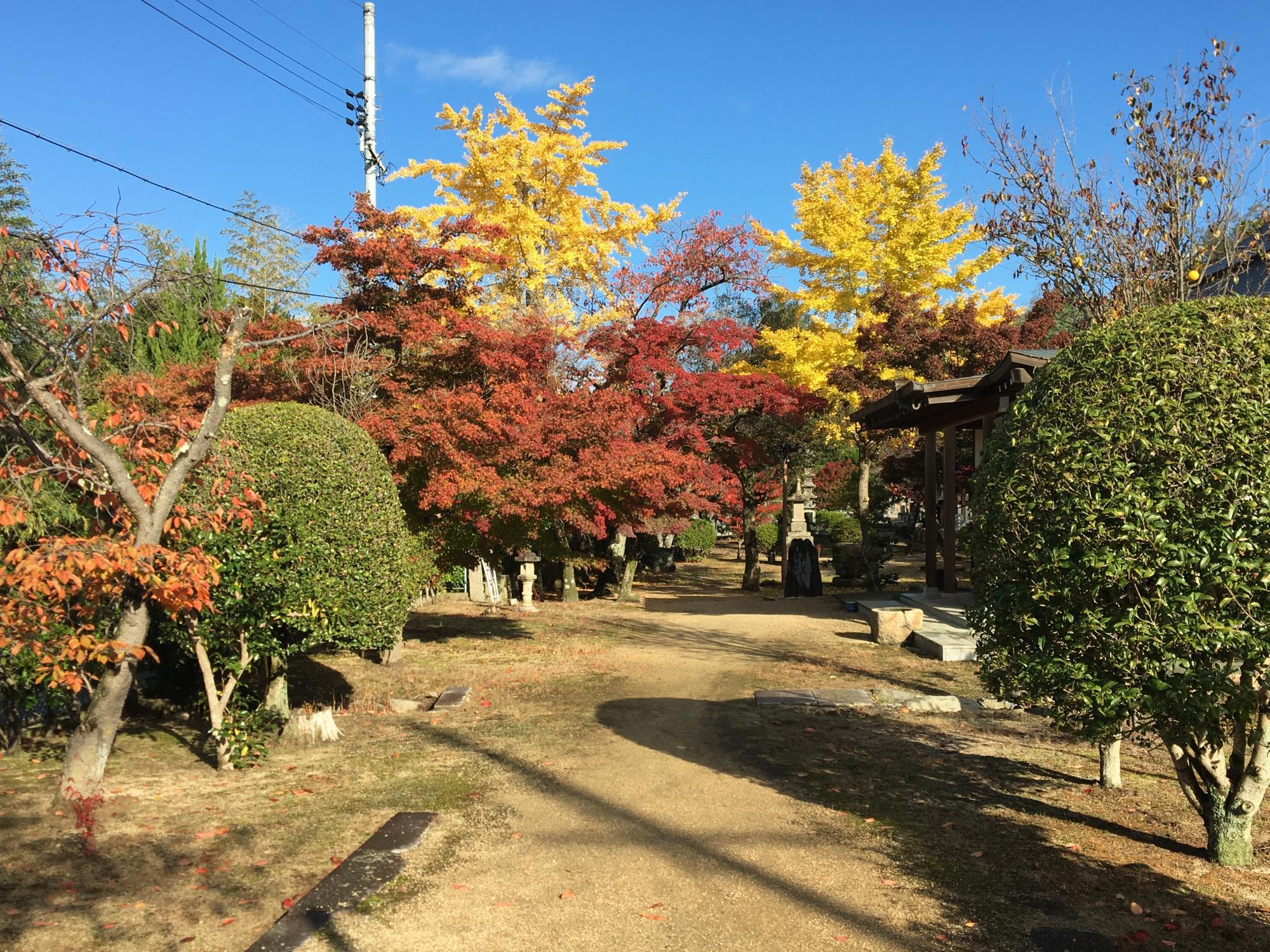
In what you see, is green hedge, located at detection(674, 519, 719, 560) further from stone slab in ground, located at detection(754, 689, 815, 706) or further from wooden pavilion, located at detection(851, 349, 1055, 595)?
stone slab in ground, located at detection(754, 689, 815, 706)

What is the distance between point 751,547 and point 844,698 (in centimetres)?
1310

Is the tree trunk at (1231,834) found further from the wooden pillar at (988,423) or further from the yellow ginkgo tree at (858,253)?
the yellow ginkgo tree at (858,253)

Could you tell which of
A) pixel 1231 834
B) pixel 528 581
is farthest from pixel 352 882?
pixel 528 581

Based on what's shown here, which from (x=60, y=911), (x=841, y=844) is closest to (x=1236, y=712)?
(x=841, y=844)

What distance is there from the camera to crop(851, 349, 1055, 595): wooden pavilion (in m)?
11.6

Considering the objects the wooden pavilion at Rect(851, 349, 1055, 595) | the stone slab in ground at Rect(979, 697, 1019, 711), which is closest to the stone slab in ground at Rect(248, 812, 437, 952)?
the stone slab in ground at Rect(979, 697, 1019, 711)

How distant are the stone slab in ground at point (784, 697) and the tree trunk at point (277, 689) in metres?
4.50

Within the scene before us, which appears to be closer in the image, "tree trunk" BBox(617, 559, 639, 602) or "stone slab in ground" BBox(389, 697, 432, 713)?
"stone slab in ground" BBox(389, 697, 432, 713)

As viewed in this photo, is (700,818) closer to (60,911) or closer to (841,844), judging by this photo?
(841,844)

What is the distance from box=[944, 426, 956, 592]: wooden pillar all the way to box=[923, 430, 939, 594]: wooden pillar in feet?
2.31

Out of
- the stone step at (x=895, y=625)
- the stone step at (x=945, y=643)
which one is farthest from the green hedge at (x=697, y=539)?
the stone step at (x=945, y=643)

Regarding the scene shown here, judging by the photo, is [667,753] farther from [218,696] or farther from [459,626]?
[459,626]

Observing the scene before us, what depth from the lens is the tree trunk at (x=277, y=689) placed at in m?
7.37

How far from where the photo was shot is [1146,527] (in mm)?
4062
